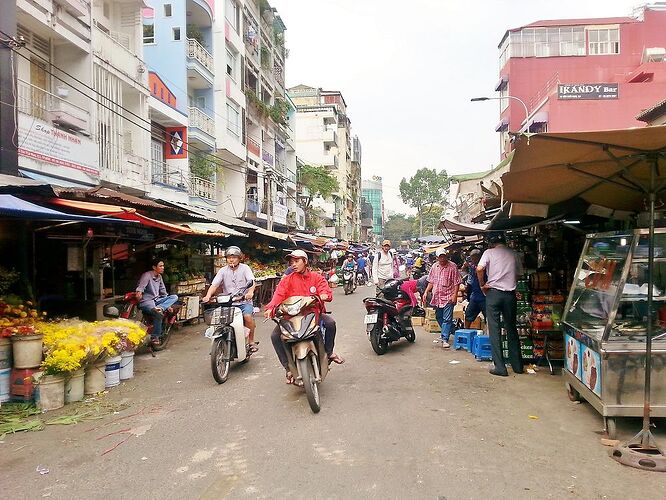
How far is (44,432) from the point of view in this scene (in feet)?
15.2

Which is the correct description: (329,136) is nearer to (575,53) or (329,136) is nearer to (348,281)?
(575,53)

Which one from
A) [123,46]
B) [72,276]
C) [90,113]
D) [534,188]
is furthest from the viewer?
[123,46]

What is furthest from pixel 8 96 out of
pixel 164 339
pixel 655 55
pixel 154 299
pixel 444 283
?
pixel 655 55

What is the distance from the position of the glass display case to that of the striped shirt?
3.54m

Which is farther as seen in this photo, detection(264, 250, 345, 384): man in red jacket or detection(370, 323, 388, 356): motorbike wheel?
detection(370, 323, 388, 356): motorbike wheel

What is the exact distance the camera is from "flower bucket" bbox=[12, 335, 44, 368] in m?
5.30

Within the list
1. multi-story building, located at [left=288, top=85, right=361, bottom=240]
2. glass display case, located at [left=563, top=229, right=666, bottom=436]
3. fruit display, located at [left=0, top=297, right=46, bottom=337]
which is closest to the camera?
glass display case, located at [left=563, top=229, right=666, bottom=436]

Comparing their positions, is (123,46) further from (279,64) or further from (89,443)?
(279,64)

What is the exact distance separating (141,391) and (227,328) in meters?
1.24

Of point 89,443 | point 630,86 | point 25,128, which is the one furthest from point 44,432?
point 630,86

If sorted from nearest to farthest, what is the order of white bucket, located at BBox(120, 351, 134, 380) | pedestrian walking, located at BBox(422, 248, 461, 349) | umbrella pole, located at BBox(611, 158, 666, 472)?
umbrella pole, located at BBox(611, 158, 666, 472), white bucket, located at BBox(120, 351, 134, 380), pedestrian walking, located at BBox(422, 248, 461, 349)

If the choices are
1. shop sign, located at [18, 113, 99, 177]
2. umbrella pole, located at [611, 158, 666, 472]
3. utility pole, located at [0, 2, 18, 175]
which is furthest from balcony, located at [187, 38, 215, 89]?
umbrella pole, located at [611, 158, 666, 472]

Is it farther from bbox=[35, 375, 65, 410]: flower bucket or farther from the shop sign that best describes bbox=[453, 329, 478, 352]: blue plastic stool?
the shop sign

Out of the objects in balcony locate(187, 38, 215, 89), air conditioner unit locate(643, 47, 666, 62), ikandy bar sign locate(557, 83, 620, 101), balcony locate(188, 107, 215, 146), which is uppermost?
air conditioner unit locate(643, 47, 666, 62)
